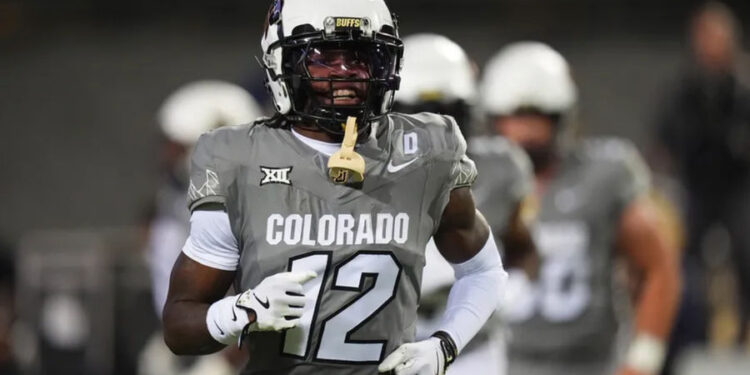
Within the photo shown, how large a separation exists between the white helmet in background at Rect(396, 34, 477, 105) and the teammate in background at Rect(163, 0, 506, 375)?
127 centimetres

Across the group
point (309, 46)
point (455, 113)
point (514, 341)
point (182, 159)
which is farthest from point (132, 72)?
point (309, 46)

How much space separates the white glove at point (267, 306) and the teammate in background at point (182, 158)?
3411 millimetres

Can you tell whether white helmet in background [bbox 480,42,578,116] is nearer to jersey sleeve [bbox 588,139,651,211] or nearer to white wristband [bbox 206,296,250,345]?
jersey sleeve [bbox 588,139,651,211]

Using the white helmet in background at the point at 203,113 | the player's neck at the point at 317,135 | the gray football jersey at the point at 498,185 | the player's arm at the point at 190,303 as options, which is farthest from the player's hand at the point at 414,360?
the white helmet in background at the point at 203,113

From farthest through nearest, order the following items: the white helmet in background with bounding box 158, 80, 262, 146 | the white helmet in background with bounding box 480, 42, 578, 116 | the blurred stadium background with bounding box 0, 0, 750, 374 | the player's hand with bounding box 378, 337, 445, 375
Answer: the blurred stadium background with bounding box 0, 0, 750, 374 → the white helmet in background with bounding box 158, 80, 262, 146 → the white helmet in background with bounding box 480, 42, 578, 116 → the player's hand with bounding box 378, 337, 445, 375

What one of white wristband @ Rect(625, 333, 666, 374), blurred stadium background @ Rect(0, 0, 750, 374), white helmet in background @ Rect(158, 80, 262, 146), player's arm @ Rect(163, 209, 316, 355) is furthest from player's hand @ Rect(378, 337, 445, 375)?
blurred stadium background @ Rect(0, 0, 750, 374)

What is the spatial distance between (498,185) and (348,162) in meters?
1.58

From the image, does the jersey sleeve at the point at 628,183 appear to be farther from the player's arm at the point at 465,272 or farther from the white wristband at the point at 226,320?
the white wristband at the point at 226,320

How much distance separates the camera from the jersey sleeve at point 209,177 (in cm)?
311

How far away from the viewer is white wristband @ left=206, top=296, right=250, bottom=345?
2.98 metres

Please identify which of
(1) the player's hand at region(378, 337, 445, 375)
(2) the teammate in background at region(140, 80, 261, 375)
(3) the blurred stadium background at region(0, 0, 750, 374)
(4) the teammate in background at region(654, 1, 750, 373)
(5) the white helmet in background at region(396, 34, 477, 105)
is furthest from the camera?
(3) the blurred stadium background at region(0, 0, 750, 374)

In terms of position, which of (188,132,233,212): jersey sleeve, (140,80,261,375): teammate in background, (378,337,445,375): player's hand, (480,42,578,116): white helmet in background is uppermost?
(188,132,233,212): jersey sleeve

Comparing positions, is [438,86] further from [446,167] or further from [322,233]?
[322,233]

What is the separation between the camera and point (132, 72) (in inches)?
439
